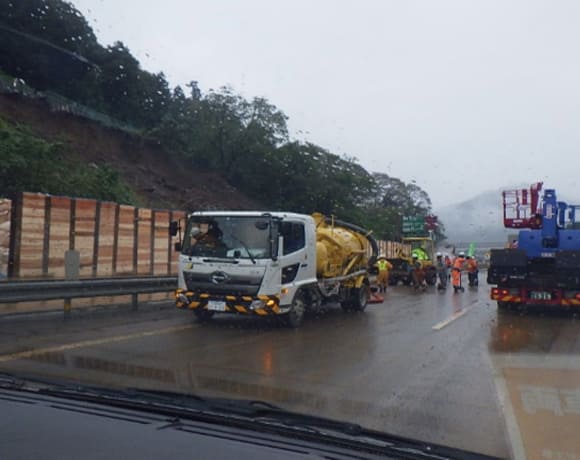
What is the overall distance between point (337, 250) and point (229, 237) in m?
4.12

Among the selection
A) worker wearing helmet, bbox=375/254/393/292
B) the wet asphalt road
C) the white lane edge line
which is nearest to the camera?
the white lane edge line

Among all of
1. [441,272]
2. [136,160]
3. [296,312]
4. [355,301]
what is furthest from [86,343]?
[136,160]

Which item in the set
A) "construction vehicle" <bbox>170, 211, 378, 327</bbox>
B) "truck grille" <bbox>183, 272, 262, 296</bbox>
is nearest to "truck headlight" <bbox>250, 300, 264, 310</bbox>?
"construction vehicle" <bbox>170, 211, 378, 327</bbox>

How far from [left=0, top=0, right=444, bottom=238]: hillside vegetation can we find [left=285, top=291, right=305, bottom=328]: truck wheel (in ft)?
60.2

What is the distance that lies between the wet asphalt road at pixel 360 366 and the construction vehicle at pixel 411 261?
54.0 feet

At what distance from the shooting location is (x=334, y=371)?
859 centimetres

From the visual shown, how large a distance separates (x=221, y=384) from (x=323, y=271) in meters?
7.81

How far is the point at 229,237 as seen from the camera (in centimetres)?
1252

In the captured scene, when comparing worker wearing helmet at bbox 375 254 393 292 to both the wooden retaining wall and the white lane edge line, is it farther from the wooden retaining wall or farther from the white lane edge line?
the white lane edge line

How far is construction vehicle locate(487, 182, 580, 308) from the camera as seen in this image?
1653 cm

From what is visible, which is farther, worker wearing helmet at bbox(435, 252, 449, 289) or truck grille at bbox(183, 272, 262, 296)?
worker wearing helmet at bbox(435, 252, 449, 289)

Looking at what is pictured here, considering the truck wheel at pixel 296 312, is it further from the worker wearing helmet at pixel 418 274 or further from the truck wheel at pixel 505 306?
the worker wearing helmet at pixel 418 274

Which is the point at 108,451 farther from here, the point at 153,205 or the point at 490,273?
the point at 153,205

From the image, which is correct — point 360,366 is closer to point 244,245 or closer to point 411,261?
point 244,245
